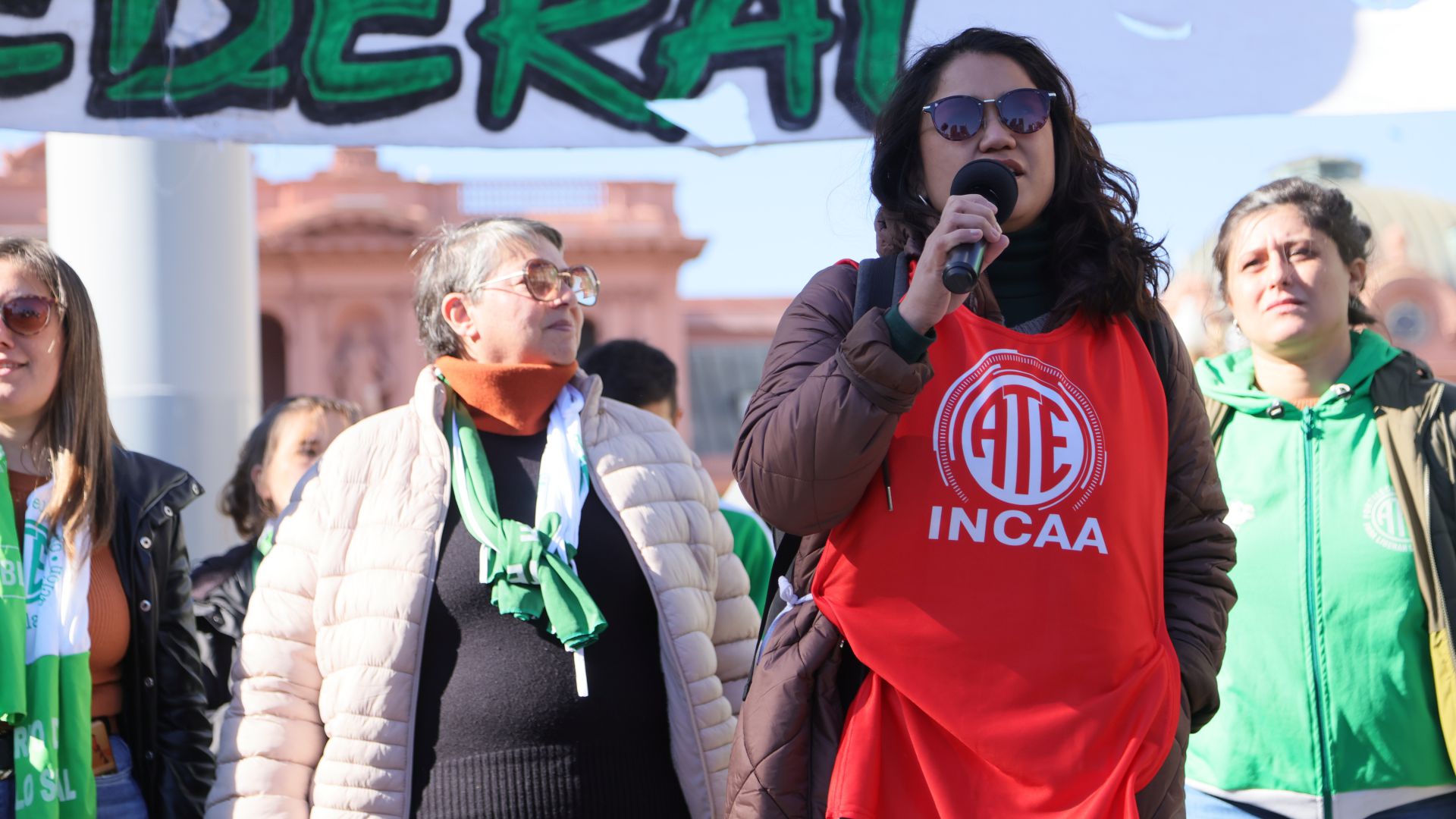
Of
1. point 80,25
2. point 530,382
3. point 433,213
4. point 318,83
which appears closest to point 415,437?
point 530,382

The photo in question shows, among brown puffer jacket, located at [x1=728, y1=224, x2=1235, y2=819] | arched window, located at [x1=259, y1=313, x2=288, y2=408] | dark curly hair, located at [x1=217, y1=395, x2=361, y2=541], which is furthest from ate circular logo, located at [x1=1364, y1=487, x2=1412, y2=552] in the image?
arched window, located at [x1=259, y1=313, x2=288, y2=408]

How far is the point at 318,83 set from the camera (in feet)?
11.4

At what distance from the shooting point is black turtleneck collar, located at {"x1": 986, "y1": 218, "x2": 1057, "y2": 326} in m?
2.21

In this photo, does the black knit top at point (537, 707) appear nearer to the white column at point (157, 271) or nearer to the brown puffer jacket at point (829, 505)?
the brown puffer jacket at point (829, 505)

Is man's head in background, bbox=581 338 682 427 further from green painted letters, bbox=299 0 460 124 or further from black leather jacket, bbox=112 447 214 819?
black leather jacket, bbox=112 447 214 819

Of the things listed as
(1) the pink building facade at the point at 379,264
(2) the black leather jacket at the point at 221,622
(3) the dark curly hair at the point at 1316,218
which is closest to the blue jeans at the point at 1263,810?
(3) the dark curly hair at the point at 1316,218

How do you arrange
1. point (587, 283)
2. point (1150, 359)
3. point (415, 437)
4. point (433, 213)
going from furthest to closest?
point (433, 213) < point (587, 283) < point (415, 437) < point (1150, 359)

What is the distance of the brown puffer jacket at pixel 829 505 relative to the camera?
1914 millimetres

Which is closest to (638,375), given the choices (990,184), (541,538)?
(541,538)

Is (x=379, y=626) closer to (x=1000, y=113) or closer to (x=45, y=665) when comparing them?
(x=45, y=665)

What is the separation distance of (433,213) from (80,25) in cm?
3197

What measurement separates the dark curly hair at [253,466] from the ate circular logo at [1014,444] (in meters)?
3.18

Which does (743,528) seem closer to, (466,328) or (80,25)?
(466,328)

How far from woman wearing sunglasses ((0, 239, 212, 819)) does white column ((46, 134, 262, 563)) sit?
61.3 inches
